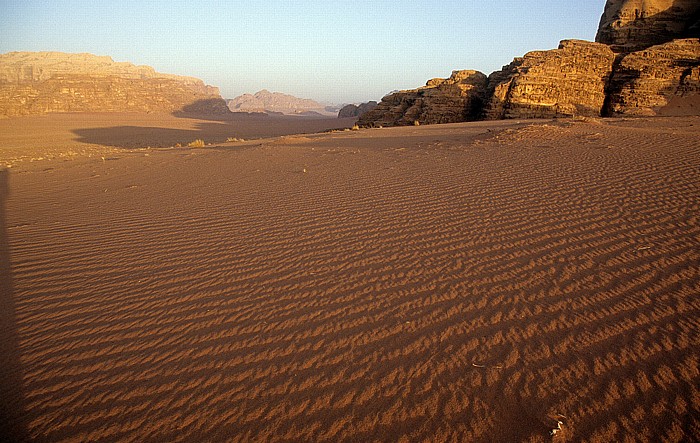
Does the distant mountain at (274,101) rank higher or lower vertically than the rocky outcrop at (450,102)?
higher

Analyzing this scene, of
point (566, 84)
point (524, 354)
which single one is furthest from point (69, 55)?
point (524, 354)

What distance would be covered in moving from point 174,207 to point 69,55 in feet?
558

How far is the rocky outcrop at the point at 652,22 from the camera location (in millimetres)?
22812

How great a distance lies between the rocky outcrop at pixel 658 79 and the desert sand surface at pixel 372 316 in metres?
16.3

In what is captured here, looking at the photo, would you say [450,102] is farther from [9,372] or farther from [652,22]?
[9,372]

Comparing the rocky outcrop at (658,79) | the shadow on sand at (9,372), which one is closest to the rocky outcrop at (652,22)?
the rocky outcrop at (658,79)

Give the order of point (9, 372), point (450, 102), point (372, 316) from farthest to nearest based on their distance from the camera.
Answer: point (450, 102) < point (372, 316) < point (9, 372)

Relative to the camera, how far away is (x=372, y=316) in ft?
8.78

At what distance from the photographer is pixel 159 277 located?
3469 mm

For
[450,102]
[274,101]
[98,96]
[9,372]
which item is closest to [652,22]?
[450,102]

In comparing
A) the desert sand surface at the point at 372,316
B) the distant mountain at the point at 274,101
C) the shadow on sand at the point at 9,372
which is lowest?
the shadow on sand at the point at 9,372

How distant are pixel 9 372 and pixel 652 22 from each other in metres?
33.3

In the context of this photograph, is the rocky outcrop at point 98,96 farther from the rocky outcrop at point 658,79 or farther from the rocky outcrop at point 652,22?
the rocky outcrop at point 652,22

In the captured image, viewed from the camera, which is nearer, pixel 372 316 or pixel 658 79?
pixel 372 316
